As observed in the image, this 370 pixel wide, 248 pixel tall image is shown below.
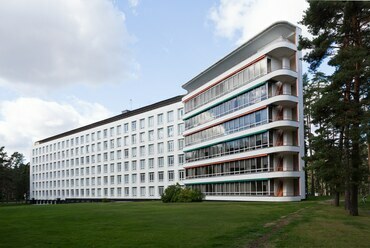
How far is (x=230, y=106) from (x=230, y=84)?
303cm

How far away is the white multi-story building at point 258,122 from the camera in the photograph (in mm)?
43688

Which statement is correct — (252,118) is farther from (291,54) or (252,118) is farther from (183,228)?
(183,228)

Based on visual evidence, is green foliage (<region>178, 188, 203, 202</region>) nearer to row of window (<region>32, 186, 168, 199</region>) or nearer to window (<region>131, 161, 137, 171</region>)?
row of window (<region>32, 186, 168, 199</region>)

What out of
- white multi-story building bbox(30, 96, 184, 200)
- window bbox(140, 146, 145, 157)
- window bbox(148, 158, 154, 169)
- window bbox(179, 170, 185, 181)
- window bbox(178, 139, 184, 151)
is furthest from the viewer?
window bbox(140, 146, 145, 157)

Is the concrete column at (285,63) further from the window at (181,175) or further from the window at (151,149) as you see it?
the window at (151,149)

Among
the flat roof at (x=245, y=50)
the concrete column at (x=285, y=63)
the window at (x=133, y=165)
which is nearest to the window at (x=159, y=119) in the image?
the window at (x=133, y=165)

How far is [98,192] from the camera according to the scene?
8994 cm

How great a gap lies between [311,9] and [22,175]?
408 ft

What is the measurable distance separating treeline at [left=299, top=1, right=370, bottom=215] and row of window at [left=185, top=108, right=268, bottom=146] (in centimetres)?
2166

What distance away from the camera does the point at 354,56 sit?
20609mm

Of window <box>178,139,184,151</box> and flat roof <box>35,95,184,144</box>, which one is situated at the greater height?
flat roof <box>35,95,184,144</box>

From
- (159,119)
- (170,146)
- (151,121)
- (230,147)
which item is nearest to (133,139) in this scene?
(151,121)

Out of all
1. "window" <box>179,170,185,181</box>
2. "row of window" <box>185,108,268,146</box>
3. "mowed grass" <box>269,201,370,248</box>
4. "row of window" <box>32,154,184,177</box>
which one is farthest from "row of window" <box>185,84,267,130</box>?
"mowed grass" <box>269,201,370,248</box>

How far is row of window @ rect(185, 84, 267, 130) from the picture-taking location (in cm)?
4597
